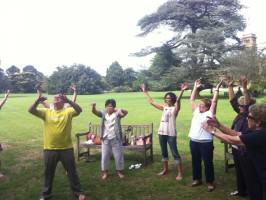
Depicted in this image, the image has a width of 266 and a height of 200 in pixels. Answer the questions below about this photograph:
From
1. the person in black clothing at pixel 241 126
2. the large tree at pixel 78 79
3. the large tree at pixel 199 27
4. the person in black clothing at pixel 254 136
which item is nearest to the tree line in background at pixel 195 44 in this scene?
the large tree at pixel 199 27

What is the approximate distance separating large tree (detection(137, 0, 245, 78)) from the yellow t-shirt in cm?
3636

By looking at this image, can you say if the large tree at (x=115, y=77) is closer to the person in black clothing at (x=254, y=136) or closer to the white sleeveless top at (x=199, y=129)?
the white sleeveless top at (x=199, y=129)

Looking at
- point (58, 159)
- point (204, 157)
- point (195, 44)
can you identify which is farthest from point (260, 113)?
point (195, 44)

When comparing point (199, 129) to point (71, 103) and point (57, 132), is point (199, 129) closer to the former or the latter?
point (71, 103)

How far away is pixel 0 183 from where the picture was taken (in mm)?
8125

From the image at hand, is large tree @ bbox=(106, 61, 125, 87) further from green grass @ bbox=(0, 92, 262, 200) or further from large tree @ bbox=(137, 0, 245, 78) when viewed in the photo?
green grass @ bbox=(0, 92, 262, 200)

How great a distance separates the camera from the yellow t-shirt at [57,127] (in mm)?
6438

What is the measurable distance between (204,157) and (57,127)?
286cm

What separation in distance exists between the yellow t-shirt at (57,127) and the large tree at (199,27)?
119ft

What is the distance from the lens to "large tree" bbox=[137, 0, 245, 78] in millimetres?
41562

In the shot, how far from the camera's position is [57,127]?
645cm

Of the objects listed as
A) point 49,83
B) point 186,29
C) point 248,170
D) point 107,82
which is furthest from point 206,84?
point 107,82

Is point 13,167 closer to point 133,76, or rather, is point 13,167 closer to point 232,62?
point 232,62

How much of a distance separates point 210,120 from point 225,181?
425 cm
